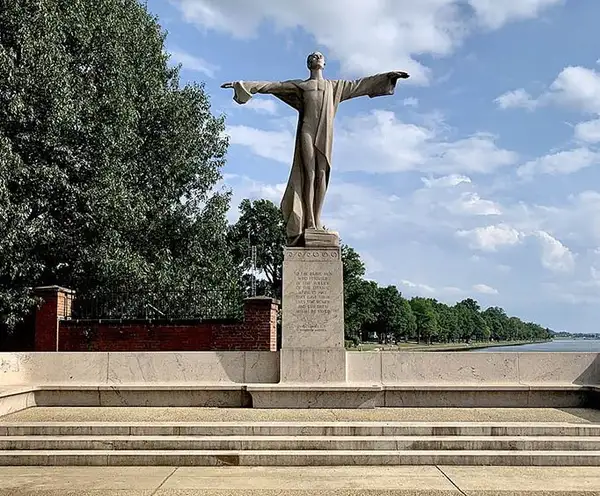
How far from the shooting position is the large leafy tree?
16.8 meters

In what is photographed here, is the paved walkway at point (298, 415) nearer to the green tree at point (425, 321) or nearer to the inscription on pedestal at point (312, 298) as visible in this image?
the inscription on pedestal at point (312, 298)

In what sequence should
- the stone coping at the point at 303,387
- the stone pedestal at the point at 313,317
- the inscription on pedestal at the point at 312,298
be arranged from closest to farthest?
the stone coping at the point at 303,387 → the stone pedestal at the point at 313,317 → the inscription on pedestal at the point at 312,298

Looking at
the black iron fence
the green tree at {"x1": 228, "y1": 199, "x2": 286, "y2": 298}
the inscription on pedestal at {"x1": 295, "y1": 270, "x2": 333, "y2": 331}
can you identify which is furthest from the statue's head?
the green tree at {"x1": 228, "y1": 199, "x2": 286, "y2": 298}

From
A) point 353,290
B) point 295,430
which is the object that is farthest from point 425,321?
point 295,430

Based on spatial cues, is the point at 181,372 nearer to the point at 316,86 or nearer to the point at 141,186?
the point at 316,86

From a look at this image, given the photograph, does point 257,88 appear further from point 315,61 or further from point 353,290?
point 353,290

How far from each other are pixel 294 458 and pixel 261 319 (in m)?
9.02

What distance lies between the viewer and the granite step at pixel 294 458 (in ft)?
25.4

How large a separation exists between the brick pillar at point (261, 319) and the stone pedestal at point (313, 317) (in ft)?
19.5

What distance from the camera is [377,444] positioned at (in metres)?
8.05

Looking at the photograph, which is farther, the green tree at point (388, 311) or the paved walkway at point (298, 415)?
the green tree at point (388, 311)

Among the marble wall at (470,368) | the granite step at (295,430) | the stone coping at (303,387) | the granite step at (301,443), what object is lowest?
the granite step at (301,443)

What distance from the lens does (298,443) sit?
26.4 ft

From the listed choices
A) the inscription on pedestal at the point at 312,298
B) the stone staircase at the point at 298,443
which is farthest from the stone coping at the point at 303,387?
the stone staircase at the point at 298,443
